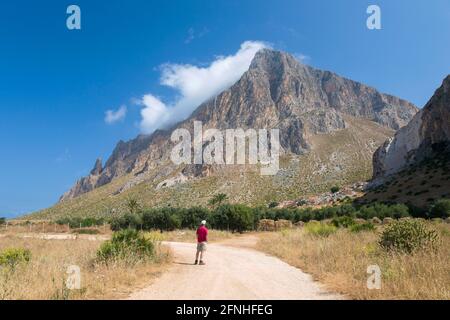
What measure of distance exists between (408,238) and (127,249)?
1157 cm

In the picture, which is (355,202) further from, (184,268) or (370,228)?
(184,268)

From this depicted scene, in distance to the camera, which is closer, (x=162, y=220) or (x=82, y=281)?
(x=82, y=281)

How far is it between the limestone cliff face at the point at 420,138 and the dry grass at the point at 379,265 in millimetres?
78506

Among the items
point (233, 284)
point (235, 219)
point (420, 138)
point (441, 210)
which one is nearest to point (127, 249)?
point (233, 284)

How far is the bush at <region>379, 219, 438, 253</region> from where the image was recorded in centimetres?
1400

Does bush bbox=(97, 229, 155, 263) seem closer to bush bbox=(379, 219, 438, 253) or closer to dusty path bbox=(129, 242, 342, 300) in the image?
dusty path bbox=(129, 242, 342, 300)

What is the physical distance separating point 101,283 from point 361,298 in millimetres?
7193

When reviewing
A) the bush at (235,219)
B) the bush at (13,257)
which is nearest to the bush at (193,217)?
the bush at (235,219)

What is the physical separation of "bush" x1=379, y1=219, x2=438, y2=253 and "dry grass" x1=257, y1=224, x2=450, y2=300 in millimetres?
471

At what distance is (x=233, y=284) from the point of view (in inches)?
433

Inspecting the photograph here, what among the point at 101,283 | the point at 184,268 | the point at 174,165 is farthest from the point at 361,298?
the point at 174,165

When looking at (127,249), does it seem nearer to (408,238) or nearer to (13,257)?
(13,257)

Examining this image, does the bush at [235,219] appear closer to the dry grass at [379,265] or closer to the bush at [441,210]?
the bush at [441,210]
